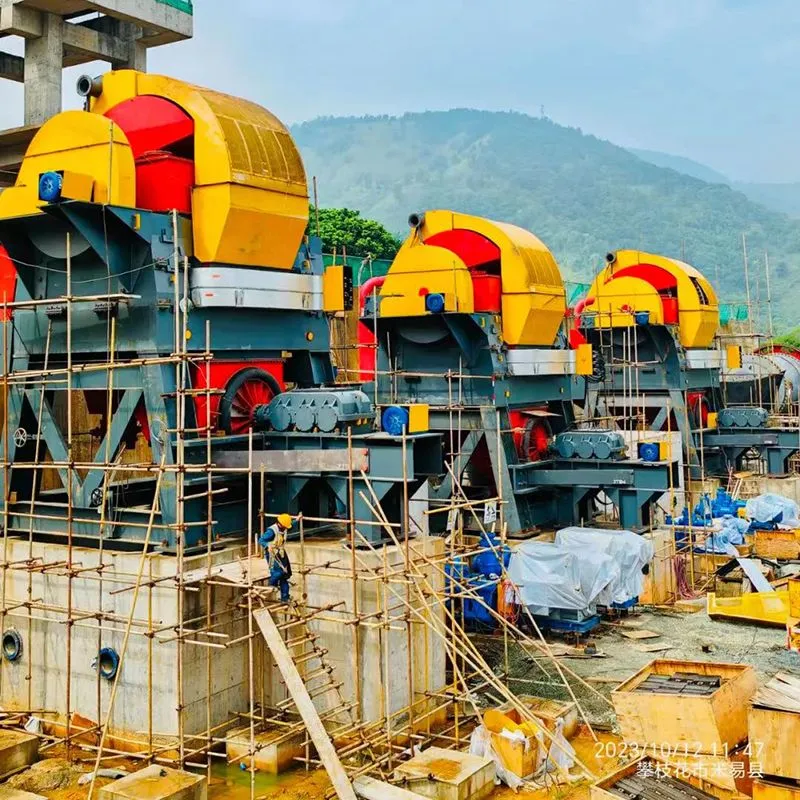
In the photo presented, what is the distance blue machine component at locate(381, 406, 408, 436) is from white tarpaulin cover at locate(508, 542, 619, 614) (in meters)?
4.47

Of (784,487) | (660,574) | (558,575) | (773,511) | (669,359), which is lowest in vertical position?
(660,574)

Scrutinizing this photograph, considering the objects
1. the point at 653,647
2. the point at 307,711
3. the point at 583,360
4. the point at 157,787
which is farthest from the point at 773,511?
the point at 157,787

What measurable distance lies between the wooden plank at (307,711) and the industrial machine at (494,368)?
7655 millimetres

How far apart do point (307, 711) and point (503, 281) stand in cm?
1111

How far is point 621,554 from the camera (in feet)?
56.0

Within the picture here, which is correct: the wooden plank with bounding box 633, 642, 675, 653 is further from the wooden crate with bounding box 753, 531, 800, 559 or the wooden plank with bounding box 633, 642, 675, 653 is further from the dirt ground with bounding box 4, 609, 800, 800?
the wooden crate with bounding box 753, 531, 800, 559

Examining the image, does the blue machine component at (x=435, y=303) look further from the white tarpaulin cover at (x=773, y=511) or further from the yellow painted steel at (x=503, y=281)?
the white tarpaulin cover at (x=773, y=511)

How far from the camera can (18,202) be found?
46.6ft

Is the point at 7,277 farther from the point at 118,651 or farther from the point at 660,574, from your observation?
the point at 660,574

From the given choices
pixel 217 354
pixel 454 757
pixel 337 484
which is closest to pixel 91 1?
pixel 217 354

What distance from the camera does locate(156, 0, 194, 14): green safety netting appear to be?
120 ft

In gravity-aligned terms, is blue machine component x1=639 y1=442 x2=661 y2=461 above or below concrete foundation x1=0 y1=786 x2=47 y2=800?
above

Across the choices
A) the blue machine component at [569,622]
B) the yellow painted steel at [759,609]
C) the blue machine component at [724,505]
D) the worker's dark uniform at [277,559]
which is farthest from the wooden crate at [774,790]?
the blue machine component at [724,505]

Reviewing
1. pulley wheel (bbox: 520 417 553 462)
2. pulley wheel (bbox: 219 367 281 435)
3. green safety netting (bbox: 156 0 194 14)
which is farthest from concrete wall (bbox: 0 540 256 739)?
green safety netting (bbox: 156 0 194 14)
